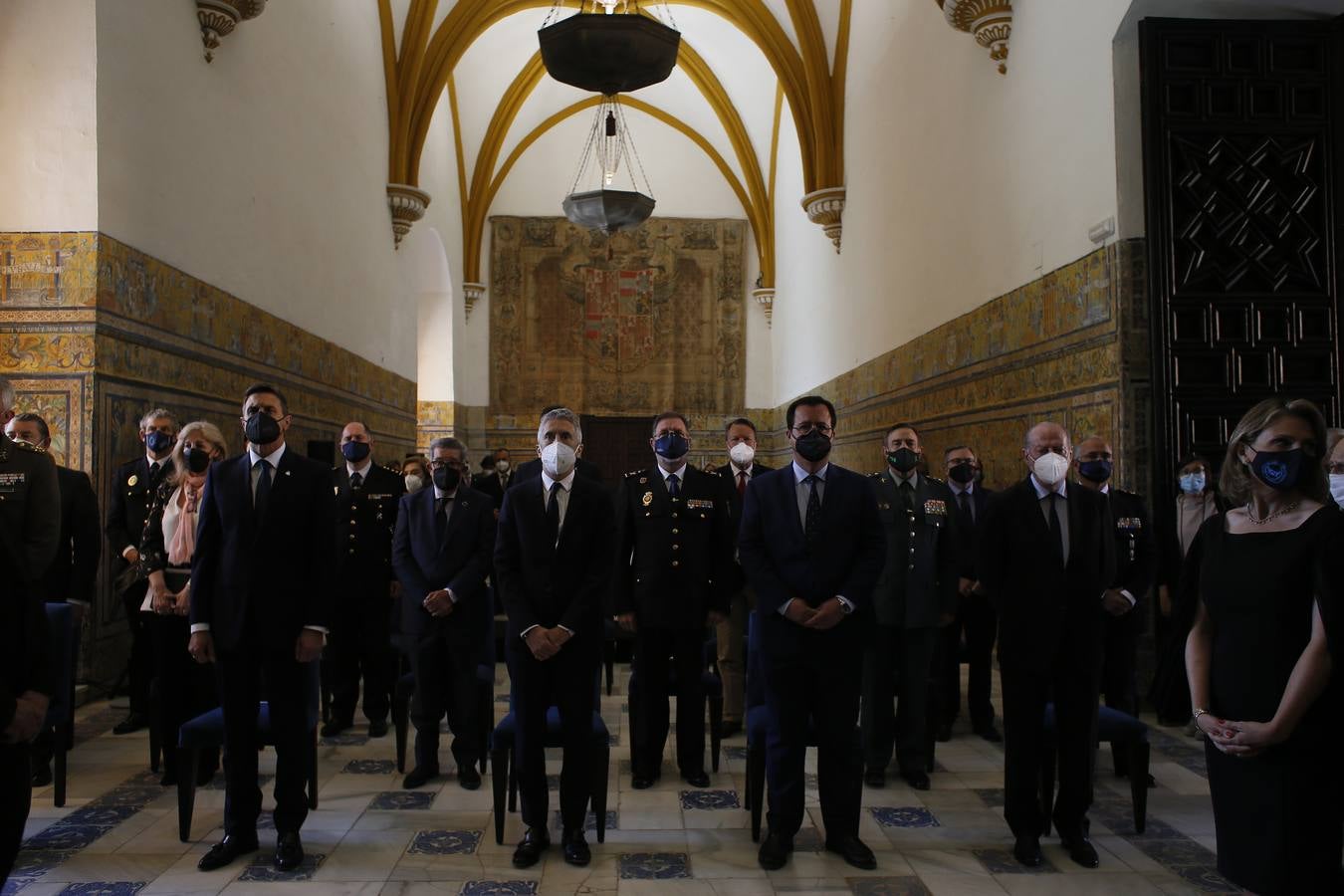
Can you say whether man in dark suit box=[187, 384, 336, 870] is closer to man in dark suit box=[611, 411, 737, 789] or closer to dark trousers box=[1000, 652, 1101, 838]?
man in dark suit box=[611, 411, 737, 789]

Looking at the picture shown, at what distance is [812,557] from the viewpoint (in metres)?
3.92

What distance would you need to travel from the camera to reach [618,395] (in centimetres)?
1992

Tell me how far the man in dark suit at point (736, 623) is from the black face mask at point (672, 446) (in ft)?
1.98

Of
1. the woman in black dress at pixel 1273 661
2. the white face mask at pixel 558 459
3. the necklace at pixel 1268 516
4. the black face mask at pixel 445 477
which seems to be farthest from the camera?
the black face mask at pixel 445 477

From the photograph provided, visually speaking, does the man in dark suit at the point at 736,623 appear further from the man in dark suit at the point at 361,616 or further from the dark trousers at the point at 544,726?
the man in dark suit at the point at 361,616

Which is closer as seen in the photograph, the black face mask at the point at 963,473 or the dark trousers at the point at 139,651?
the dark trousers at the point at 139,651

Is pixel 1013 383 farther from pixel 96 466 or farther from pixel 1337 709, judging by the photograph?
pixel 96 466

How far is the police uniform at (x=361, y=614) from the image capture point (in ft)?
19.5

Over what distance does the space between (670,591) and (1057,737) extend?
183 cm

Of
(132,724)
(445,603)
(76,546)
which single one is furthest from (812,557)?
(132,724)

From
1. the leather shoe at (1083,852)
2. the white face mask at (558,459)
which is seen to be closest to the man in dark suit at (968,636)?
the leather shoe at (1083,852)

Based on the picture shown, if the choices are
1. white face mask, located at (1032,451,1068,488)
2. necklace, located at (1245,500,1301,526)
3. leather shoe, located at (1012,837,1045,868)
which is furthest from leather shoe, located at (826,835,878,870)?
necklace, located at (1245,500,1301,526)

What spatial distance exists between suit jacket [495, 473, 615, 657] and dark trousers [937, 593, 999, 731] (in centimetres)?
261

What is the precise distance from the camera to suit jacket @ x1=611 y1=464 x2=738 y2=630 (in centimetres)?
492
